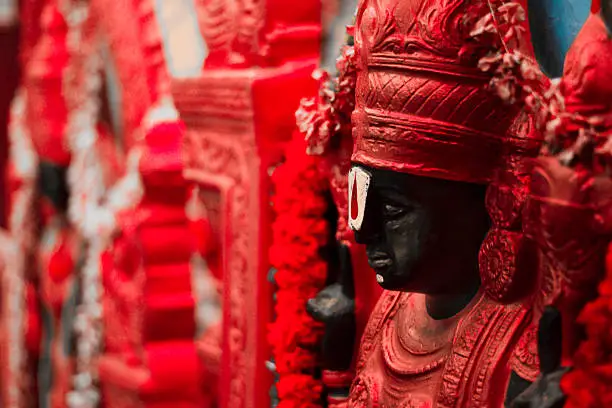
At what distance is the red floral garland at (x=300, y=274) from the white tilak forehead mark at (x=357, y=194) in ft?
1.55

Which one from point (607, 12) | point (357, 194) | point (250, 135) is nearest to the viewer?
point (607, 12)

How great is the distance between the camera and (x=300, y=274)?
252 cm

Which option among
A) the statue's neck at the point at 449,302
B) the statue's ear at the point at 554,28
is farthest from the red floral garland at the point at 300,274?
the statue's ear at the point at 554,28

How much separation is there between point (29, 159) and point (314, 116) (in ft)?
9.17

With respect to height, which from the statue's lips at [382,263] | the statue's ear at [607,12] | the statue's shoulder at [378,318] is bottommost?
the statue's shoulder at [378,318]

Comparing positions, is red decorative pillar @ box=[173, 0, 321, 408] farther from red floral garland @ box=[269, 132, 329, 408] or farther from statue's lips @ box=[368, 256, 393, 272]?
statue's lips @ box=[368, 256, 393, 272]

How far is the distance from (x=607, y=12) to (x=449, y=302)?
672 millimetres

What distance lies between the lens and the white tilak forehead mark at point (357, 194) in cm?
199

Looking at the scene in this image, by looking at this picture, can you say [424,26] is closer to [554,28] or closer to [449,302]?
[554,28]

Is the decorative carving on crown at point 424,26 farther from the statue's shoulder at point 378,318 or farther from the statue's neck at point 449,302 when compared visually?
the statue's shoulder at point 378,318

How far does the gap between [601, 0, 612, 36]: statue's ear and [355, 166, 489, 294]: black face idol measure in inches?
16.6

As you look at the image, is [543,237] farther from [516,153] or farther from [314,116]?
[314,116]

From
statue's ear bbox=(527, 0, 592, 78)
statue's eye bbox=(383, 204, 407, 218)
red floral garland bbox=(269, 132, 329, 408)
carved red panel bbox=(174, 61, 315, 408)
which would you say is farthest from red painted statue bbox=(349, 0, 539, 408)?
carved red panel bbox=(174, 61, 315, 408)

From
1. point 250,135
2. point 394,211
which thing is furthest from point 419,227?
point 250,135
